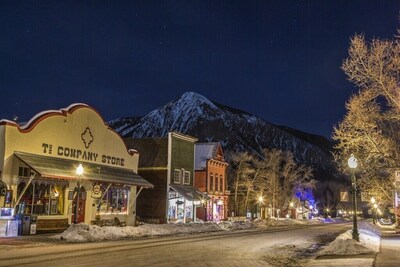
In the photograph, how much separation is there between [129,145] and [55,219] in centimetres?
2036

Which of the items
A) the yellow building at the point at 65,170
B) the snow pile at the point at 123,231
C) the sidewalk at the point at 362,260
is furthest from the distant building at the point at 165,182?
the sidewalk at the point at 362,260

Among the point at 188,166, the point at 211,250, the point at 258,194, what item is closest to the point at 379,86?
the point at 211,250

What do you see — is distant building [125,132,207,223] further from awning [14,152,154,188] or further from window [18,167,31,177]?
window [18,167,31,177]

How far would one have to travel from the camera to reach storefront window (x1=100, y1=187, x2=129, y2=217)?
126ft

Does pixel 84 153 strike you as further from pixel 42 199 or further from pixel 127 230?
pixel 127 230

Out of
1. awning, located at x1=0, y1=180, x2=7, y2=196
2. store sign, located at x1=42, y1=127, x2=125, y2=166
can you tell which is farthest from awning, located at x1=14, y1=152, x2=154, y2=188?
awning, located at x1=0, y1=180, x2=7, y2=196

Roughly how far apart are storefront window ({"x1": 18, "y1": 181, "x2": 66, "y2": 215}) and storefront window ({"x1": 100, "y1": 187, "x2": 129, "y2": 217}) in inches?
221

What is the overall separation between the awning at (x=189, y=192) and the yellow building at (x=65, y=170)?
23.3 feet

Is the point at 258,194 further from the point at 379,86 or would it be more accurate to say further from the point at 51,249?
the point at 51,249

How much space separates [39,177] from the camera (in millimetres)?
30438

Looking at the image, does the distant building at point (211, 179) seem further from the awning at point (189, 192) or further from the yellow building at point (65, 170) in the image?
the yellow building at point (65, 170)

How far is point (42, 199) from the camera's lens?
31516mm

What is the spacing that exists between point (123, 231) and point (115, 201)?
9996 mm

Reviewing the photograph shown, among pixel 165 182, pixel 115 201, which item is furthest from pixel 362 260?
pixel 165 182
